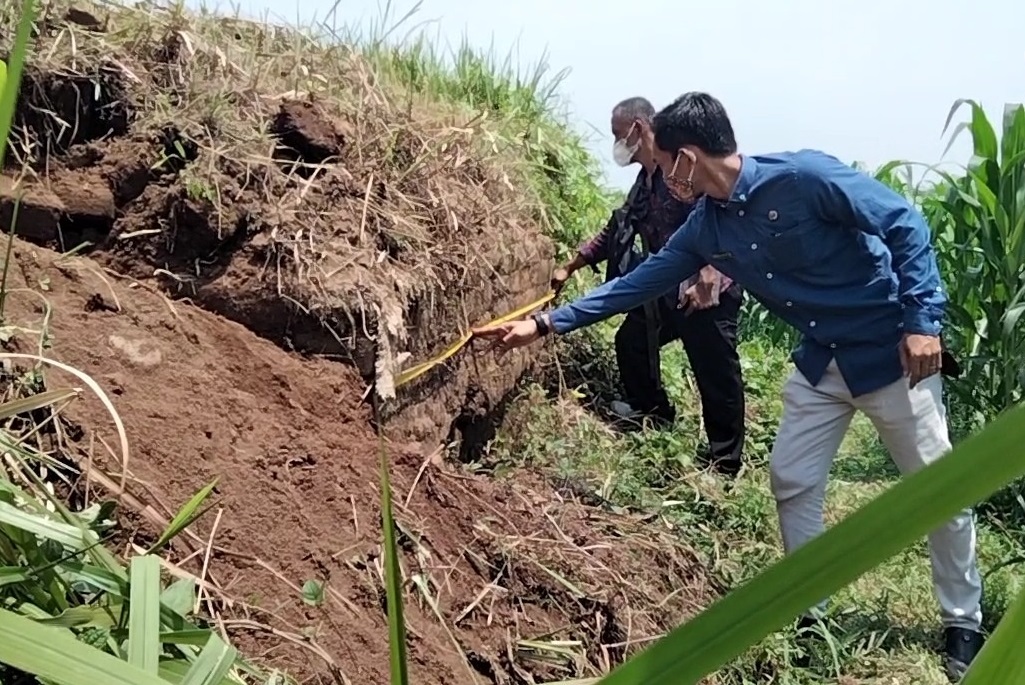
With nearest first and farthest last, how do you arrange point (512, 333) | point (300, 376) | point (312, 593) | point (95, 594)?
point (95, 594)
point (312, 593)
point (300, 376)
point (512, 333)

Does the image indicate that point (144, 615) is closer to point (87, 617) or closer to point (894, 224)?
point (87, 617)

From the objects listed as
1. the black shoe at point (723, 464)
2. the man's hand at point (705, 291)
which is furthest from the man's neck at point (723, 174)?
the black shoe at point (723, 464)

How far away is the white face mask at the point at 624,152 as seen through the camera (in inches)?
223

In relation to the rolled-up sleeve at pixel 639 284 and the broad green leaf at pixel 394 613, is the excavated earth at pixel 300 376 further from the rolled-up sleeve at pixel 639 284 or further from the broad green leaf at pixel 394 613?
the broad green leaf at pixel 394 613

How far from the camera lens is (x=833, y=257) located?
3572 millimetres

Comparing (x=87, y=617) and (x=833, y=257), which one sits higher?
(x=833, y=257)

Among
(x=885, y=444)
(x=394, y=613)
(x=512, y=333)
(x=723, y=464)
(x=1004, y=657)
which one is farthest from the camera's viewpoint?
(x=723, y=464)

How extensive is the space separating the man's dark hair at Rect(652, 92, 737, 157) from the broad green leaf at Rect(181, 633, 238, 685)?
2703 millimetres

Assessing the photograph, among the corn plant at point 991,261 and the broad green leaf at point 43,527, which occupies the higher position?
the corn plant at point 991,261

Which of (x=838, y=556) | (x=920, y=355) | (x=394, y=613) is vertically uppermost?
(x=838, y=556)

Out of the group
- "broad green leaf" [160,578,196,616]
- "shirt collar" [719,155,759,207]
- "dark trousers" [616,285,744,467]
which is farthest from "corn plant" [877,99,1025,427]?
"broad green leaf" [160,578,196,616]

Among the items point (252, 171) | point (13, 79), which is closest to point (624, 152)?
point (252, 171)

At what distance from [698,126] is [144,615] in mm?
2769

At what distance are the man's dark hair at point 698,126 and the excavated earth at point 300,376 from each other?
948mm
